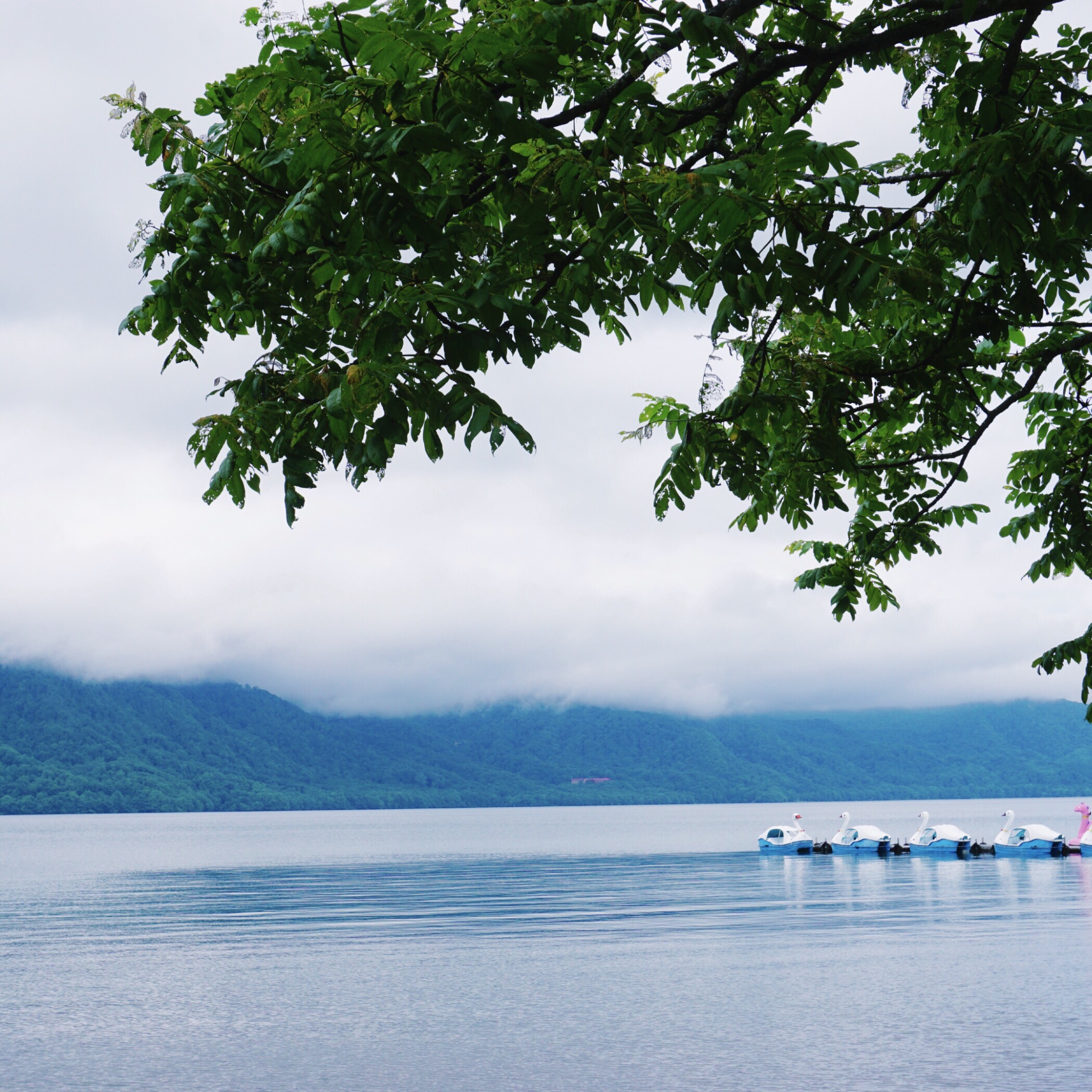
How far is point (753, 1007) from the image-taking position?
77.0 ft

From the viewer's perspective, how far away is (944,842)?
8694 cm

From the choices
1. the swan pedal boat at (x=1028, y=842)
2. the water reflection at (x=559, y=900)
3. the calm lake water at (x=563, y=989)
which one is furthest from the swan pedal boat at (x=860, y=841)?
the calm lake water at (x=563, y=989)

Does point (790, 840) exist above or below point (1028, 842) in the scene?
below

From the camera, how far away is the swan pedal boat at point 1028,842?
274 ft

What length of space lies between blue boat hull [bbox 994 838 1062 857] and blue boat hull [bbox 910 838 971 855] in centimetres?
217

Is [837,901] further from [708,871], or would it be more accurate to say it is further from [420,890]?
[708,871]

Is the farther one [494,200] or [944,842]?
[944,842]

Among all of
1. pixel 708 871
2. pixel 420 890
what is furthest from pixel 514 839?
pixel 420 890

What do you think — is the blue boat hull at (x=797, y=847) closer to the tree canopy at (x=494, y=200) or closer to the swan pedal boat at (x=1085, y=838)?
the swan pedal boat at (x=1085, y=838)

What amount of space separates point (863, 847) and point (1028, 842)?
1361cm

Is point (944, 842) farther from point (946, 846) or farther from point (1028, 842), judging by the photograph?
point (1028, 842)

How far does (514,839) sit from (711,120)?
15825 cm

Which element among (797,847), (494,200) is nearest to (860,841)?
(797,847)

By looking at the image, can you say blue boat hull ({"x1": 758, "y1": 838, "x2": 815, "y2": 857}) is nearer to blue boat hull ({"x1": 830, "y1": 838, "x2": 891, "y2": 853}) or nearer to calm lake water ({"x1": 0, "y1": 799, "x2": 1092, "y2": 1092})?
blue boat hull ({"x1": 830, "y1": 838, "x2": 891, "y2": 853})
